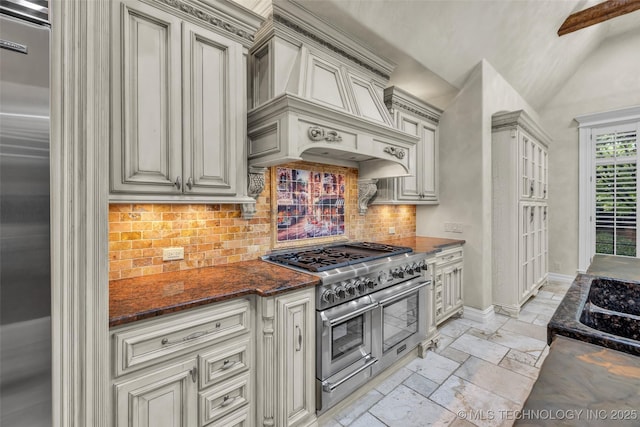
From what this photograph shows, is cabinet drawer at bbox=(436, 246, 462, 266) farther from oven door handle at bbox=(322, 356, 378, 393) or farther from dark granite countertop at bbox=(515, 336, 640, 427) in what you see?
dark granite countertop at bbox=(515, 336, 640, 427)

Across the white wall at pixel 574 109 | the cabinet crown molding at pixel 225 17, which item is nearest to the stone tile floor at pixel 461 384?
the cabinet crown molding at pixel 225 17

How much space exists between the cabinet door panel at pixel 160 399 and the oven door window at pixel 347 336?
881 millimetres

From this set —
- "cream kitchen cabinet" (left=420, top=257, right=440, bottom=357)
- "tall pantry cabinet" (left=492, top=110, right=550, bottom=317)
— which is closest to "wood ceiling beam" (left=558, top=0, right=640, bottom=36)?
"tall pantry cabinet" (left=492, top=110, right=550, bottom=317)

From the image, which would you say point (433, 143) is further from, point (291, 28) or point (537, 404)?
point (537, 404)

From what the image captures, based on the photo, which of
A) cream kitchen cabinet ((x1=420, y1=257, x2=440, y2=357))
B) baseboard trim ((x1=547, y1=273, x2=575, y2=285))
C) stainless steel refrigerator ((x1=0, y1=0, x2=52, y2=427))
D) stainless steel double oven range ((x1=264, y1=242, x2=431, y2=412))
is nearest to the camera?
stainless steel refrigerator ((x1=0, y1=0, x2=52, y2=427))

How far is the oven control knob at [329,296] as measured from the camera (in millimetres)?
1796

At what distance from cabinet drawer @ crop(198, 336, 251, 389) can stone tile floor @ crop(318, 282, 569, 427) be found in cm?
84

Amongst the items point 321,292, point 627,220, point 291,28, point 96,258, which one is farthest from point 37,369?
point 627,220

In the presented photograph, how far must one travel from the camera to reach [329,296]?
6.00ft

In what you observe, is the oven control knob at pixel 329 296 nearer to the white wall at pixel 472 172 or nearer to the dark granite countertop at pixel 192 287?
the dark granite countertop at pixel 192 287

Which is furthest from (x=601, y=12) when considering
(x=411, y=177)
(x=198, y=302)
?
(x=198, y=302)

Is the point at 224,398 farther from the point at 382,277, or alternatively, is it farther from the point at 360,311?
the point at 382,277

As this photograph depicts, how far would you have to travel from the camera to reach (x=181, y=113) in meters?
1.64

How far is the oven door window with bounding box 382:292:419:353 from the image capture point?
7.36ft
